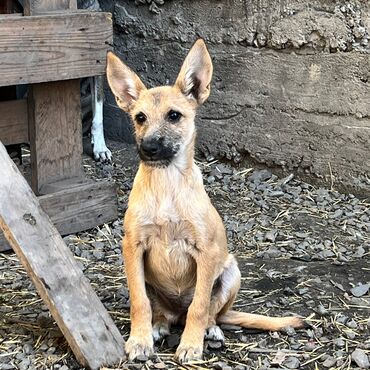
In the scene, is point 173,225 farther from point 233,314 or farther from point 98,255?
point 98,255

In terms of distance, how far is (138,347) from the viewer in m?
3.69

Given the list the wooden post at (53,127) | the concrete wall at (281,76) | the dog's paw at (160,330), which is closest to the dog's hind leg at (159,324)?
the dog's paw at (160,330)

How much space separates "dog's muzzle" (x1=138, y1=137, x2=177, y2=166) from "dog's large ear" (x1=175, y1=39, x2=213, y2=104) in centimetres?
39

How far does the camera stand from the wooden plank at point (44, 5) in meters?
5.38

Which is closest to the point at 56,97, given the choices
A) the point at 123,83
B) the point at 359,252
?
the point at 123,83

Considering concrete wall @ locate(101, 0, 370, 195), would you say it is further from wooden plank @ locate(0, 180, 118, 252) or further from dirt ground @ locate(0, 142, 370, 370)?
wooden plank @ locate(0, 180, 118, 252)

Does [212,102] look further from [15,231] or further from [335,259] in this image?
[15,231]

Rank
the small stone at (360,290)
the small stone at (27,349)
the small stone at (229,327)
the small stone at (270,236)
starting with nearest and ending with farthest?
the small stone at (27,349) → the small stone at (229,327) → the small stone at (360,290) → the small stone at (270,236)

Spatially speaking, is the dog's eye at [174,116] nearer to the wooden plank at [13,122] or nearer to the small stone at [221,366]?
the small stone at [221,366]

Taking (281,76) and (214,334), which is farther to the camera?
(281,76)

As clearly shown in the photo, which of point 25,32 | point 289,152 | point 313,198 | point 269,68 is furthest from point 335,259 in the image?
point 25,32

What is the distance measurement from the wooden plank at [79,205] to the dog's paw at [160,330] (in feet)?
6.16

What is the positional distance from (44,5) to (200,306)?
281cm

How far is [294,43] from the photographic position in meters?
6.45
